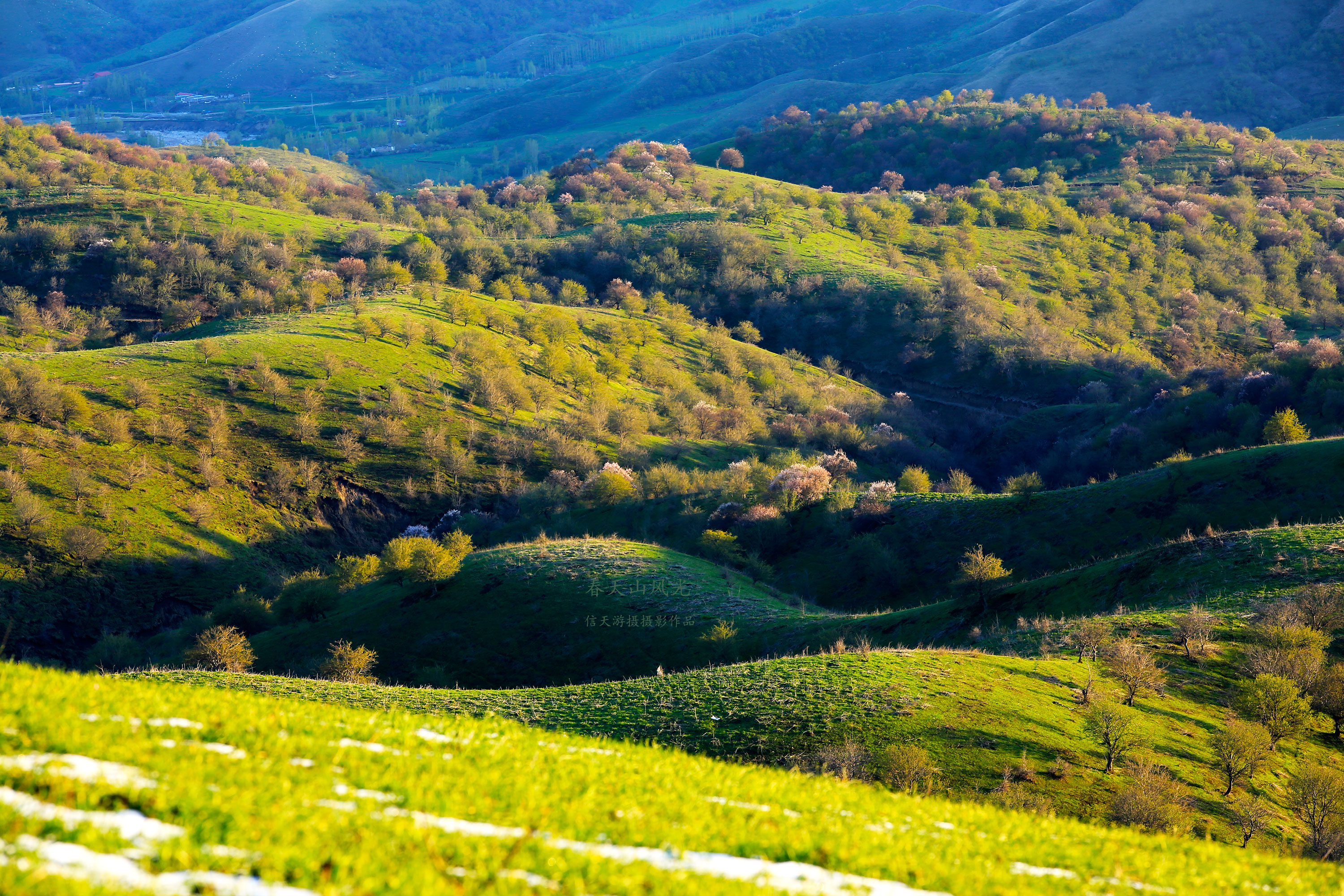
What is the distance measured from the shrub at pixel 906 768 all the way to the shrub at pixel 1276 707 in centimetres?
782

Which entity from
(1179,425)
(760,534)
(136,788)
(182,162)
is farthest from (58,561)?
(182,162)

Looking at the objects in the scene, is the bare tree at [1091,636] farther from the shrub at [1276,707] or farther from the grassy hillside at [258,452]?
the grassy hillside at [258,452]

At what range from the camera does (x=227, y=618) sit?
127ft

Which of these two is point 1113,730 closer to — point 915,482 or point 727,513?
point 727,513

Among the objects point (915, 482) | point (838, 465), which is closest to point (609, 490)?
point (838, 465)

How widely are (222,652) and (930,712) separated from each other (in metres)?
27.4

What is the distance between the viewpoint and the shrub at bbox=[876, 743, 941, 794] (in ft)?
47.5

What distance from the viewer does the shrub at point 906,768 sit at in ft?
47.5

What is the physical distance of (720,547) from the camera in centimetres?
4462

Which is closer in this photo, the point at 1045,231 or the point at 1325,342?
the point at 1325,342

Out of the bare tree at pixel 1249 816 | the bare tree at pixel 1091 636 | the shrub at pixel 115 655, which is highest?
the bare tree at pixel 1249 816

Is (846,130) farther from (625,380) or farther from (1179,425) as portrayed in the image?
(1179,425)

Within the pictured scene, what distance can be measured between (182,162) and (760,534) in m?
140

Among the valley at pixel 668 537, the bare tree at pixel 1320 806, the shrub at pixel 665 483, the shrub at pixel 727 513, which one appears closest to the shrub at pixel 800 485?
the valley at pixel 668 537
